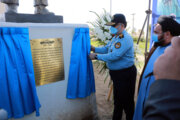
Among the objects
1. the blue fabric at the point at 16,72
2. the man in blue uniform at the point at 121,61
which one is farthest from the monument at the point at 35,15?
the man in blue uniform at the point at 121,61

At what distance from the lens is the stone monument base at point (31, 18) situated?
7.02 ft

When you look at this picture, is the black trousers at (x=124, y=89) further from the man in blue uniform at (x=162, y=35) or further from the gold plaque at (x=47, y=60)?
the gold plaque at (x=47, y=60)

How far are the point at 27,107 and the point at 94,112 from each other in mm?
1390

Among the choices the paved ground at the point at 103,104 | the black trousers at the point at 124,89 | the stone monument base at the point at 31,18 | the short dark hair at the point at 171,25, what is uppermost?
the stone monument base at the point at 31,18

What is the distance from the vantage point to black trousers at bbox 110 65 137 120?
2.49 metres

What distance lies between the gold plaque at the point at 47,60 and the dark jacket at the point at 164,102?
6.49ft

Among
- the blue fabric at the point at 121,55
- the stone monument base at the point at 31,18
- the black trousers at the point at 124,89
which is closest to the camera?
the stone monument base at the point at 31,18

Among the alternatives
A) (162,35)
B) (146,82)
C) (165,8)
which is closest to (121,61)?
(146,82)

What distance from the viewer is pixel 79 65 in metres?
2.60

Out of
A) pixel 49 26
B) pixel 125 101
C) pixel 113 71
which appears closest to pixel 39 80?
pixel 49 26

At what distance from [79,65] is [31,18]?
1079 millimetres

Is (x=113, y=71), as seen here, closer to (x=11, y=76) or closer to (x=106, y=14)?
(x=106, y=14)

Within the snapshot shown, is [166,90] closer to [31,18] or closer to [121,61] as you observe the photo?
[121,61]

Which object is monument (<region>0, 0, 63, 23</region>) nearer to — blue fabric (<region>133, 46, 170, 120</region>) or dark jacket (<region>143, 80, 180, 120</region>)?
blue fabric (<region>133, 46, 170, 120</region>)
